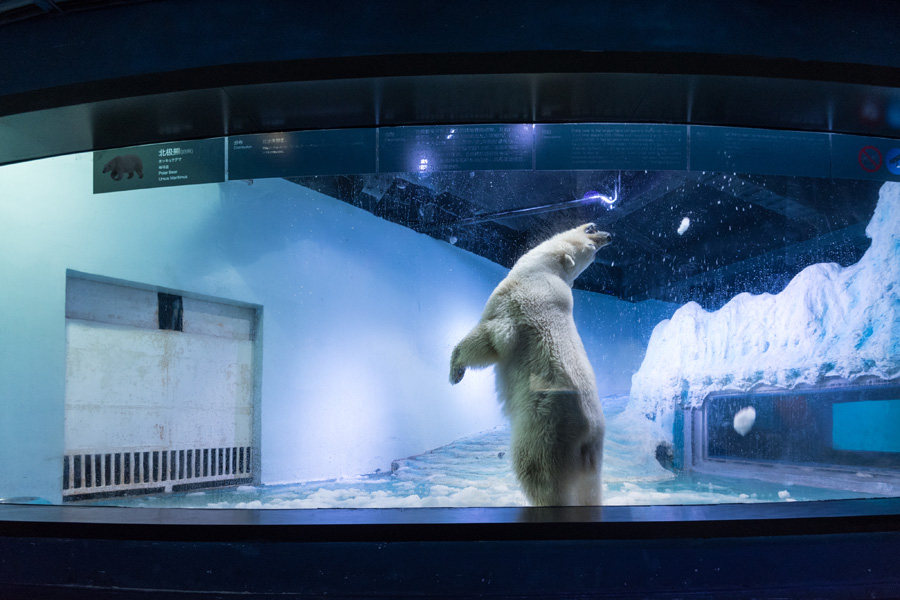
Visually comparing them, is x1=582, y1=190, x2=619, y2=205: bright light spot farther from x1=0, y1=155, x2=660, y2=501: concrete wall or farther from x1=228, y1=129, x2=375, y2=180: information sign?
x1=228, y1=129, x2=375, y2=180: information sign

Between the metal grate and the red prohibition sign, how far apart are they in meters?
3.81

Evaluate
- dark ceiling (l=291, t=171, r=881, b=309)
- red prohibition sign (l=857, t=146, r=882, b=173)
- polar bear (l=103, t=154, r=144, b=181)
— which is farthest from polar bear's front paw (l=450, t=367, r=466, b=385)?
red prohibition sign (l=857, t=146, r=882, b=173)

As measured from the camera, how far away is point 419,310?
2859 millimetres

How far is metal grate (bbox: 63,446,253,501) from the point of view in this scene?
9.26 ft

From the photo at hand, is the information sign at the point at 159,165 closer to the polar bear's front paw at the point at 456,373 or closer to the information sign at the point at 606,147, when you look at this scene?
the polar bear's front paw at the point at 456,373

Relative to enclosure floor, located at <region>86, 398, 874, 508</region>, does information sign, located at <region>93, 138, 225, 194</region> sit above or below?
above

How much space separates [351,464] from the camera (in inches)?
121

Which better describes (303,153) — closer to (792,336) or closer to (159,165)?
(159,165)

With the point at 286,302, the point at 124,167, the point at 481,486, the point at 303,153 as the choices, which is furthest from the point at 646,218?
the point at 124,167

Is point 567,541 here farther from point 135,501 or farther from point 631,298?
point 135,501

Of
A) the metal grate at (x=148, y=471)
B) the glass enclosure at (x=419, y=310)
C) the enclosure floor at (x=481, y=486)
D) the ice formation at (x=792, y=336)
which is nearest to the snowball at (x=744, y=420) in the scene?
the glass enclosure at (x=419, y=310)

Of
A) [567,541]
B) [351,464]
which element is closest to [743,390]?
[567,541]

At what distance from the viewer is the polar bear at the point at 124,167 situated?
2664mm

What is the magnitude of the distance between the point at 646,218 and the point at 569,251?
0.64 metres
